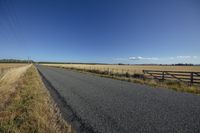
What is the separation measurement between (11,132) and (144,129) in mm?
3466

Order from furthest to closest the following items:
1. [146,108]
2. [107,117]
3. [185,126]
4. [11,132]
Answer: [146,108], [107,117], [185,126], [11,132]

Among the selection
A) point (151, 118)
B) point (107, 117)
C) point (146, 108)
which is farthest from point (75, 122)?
point (146, 108)

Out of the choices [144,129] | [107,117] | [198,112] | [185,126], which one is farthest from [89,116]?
[198,112]

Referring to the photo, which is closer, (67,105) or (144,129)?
(144,129)

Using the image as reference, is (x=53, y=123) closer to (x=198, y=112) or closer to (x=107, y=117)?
(x=107, y=117)

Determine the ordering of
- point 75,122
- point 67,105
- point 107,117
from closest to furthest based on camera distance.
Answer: point 75,122 < point 107,117 < point 67,105

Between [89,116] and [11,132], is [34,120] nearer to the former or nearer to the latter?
[11,132]

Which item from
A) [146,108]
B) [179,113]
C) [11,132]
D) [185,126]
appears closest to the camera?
[11,132]

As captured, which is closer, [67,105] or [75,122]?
[75,122]

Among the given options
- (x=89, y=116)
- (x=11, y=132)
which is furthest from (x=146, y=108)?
(x=11, y=132)

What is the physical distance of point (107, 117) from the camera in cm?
499

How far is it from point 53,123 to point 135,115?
8.68 ft

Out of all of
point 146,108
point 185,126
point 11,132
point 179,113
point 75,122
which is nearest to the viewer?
point 11,132

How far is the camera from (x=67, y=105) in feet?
21.1
